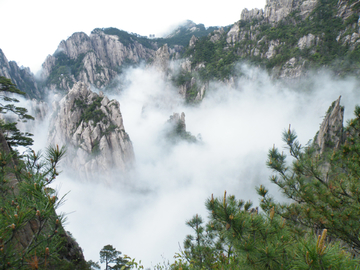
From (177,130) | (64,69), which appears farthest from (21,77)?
(177,130)

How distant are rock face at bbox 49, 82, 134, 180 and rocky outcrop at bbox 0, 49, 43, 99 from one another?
173 ft

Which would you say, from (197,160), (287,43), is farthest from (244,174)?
(287,43)

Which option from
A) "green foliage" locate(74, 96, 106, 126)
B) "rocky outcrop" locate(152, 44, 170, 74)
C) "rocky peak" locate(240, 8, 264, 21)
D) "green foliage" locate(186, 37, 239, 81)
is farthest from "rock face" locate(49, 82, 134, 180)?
"rocky peak" locate(240, 8, 264, 21)

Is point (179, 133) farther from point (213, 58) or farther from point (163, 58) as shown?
point (163, 58)

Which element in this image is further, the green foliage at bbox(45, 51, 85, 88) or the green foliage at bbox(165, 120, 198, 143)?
the green foliage at bbox(45, 51, 85, 88)

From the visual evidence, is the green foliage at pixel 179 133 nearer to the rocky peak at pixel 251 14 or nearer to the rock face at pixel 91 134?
the rock face at pixel 91 134

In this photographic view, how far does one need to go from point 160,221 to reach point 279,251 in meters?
51.9

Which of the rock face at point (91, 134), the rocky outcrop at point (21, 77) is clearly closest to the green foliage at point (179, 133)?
the rock face at point (91, 134)

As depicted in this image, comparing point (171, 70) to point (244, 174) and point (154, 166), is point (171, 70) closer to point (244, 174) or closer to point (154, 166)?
point (154, 166)

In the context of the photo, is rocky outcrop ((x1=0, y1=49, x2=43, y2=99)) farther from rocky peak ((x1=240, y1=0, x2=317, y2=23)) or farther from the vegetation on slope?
rocky peak ((x1=240, y1=0, x2=317, y2=23))

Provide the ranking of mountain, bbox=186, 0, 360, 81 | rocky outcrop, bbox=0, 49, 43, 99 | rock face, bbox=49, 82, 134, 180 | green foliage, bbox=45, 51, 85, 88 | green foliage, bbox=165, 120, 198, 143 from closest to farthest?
rock face, bbox=49, 82, 134, 180, mountain, bbox=186, 0, 360, 81, green foliage, bbox=165, 120, 198, 143, rocky outcrop, bbox=0, 49, 43, 99, green foliage, bbox=45, 51, 85, 88

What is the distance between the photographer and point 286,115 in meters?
64.1

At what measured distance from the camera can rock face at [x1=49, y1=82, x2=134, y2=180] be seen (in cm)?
3391

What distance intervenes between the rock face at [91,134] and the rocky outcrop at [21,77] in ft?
173
